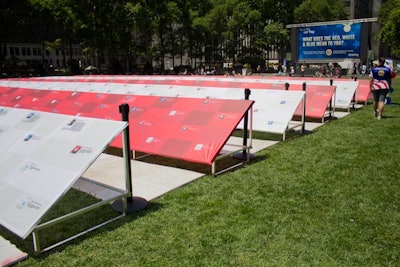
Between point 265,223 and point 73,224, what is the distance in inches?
92.9

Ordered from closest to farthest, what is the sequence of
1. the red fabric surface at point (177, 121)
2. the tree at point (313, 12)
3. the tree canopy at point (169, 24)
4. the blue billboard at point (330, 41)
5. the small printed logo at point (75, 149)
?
the small printed logo at point (75, 149)
the red fabric surface at point (177, 121)
the blue billboard at point (330, 41)
the tree canopy at point (169, 24)
the tree at point (313, 12)

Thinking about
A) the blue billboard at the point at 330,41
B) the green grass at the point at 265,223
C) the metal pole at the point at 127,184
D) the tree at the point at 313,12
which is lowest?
the green grass at the point at 265,223

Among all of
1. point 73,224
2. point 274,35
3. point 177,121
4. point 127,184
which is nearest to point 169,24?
point 274,35

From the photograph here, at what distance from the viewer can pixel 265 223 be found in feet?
14.5

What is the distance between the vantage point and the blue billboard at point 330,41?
119 feet

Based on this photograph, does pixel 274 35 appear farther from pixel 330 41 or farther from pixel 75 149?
pixel 75 149

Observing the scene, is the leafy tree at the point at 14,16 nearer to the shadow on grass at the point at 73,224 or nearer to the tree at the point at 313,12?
the shadow on grass at the point at 73,224

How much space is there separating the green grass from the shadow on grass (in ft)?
0.09

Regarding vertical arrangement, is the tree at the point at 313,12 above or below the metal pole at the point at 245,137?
above

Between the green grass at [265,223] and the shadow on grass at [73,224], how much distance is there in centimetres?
3

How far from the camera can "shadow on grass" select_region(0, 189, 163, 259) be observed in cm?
402

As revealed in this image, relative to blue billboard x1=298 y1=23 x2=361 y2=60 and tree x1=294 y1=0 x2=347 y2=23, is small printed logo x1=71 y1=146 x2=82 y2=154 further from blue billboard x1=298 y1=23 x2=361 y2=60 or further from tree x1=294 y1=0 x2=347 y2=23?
tree x1=294 y1=0 x2=347 y2=23

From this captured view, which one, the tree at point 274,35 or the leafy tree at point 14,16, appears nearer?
the leafy tree at point 14,16

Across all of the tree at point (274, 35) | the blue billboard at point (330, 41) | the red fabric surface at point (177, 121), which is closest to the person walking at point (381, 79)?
the red fabric surface at point (177, 121)
